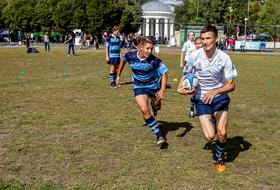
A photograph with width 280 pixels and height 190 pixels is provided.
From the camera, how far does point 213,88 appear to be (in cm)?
613

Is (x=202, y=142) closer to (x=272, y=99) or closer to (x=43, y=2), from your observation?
(x=272, y=99)

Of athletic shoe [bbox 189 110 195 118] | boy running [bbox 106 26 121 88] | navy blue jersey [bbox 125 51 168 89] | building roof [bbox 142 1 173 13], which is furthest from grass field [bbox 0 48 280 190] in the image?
building roof [bbox 142 1 173 13]

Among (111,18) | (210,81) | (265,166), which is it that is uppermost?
(111,18)

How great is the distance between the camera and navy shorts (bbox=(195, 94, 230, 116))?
6.02 m

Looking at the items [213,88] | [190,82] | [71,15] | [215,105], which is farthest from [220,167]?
[71,15]

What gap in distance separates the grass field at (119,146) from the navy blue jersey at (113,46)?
2493mm

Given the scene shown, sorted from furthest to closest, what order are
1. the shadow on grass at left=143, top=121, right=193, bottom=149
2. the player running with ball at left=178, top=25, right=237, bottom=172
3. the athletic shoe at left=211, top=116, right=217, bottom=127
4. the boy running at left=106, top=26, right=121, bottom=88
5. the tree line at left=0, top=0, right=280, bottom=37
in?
the tree line at left=0, top=0, right=280, bottom=37, the boy running at left=106, top=26, right=121, bottom=88, the shadow on grass at left=143, top=121, right=193, bottom=149, the athletic shoe at left=211, top=116, right=217, bottom=127, the player running with ball at left=178, top=25, right=237, bottom=172

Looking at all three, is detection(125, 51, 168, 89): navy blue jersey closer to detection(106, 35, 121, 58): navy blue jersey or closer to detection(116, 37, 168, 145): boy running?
detection(116, 37, 168, 145): boy running

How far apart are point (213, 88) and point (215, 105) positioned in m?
0.27

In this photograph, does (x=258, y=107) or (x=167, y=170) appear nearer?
(x=167, y=170)

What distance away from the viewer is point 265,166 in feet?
20.6

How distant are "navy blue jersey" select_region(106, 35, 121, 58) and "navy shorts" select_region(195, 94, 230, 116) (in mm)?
8981

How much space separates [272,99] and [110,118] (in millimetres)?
6062

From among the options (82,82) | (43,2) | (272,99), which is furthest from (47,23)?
(272,99)
